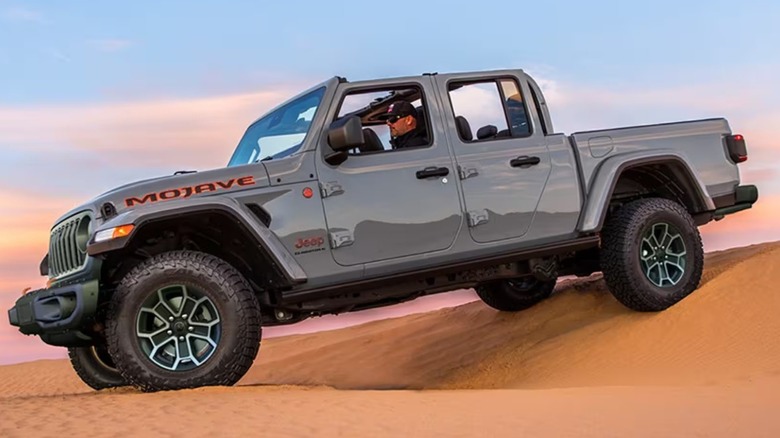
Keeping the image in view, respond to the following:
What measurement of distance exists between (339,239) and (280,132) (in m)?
1.15

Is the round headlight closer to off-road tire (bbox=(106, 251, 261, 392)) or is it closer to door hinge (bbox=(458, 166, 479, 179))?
off-road tire (bbox=(106, 251, 261, 392))

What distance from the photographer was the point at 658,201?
8.67m

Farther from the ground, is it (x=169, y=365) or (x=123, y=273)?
(x=123, y=273)

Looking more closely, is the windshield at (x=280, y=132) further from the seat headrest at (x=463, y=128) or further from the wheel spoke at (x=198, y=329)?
the wheel spoke at (x=198, y=329)

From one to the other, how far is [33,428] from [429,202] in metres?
3.49

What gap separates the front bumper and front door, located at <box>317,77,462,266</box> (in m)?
1.84

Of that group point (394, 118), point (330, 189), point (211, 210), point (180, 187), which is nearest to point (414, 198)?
point (330, 189)

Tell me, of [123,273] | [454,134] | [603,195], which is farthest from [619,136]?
[123,273]

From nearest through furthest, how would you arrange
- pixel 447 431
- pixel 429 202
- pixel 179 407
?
pixel 447 431
pixel 179 407
pixel 429 202

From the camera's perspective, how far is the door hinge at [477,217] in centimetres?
735

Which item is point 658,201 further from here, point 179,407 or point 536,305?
point 179,407

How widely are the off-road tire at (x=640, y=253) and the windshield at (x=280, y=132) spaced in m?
3.23

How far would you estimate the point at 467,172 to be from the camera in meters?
7.37

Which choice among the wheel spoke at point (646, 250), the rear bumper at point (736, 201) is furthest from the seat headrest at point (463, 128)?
the rear bumper at point (736, 201)
